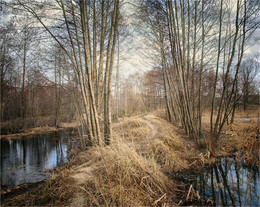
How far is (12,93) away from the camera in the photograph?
1647 centimetres

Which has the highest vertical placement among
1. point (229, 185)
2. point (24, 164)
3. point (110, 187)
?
point (110, 187)

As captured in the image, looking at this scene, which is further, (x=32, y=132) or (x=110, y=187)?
(x=32, y=132)

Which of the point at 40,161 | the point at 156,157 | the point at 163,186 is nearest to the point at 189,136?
A: the point at 156,157

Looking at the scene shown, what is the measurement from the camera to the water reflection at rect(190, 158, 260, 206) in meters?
3.17

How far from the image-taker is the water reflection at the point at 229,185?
10.4ft

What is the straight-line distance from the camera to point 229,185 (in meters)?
3.80

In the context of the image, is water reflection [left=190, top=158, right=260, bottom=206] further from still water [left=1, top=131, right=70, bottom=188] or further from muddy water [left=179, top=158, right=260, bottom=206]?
still water [left=1, top=131, right=70, bottom=188]

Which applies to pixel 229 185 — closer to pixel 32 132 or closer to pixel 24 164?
pixel 24 164

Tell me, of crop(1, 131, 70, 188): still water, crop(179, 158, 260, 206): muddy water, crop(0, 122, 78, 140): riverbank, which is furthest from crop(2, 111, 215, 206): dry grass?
crop(0, 122, 78, 140): riverbank


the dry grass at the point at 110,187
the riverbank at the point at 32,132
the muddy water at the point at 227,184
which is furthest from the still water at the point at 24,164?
the muddy water at the point at 227,184

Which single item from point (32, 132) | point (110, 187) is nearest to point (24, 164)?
point (110, 187)

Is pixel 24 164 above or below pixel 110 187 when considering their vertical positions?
below

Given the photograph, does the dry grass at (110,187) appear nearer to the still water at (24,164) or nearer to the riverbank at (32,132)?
the still water at (24,164)

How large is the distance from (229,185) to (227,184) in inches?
1.9
